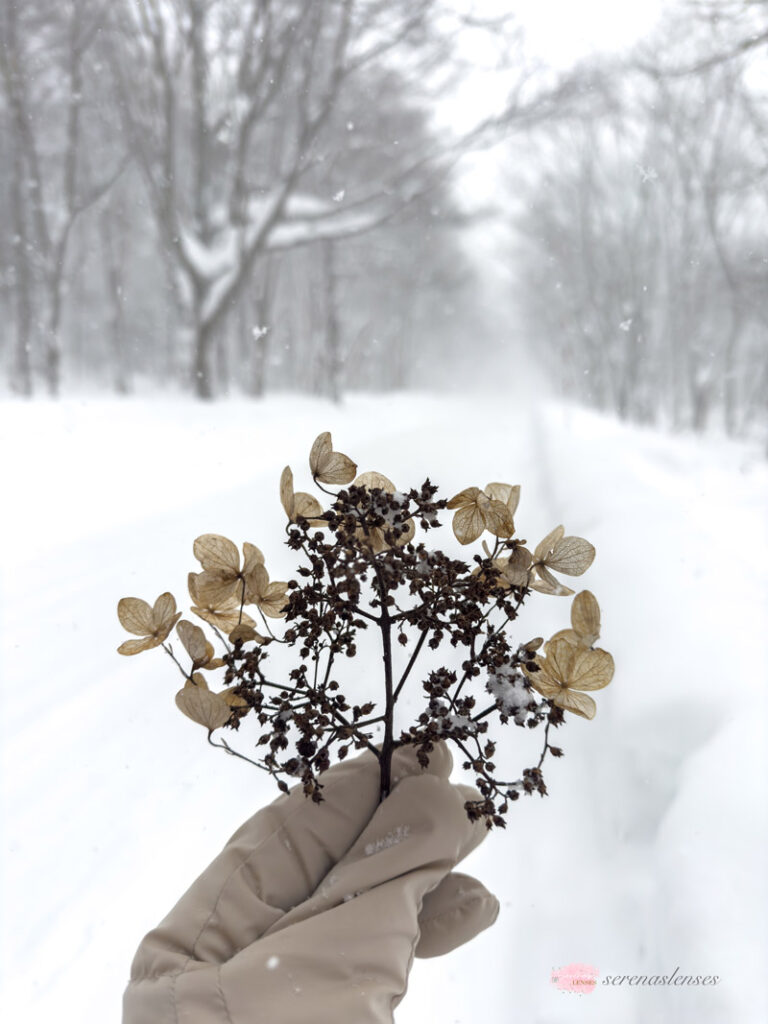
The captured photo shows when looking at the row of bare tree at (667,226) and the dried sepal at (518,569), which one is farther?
the row of bare tree at (667,226)

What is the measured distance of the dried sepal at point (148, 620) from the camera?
0.56m

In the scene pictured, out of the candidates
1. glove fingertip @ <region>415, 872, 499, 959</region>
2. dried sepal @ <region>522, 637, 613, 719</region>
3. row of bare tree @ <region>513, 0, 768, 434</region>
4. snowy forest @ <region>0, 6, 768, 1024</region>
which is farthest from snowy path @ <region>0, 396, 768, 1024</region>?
row of bare tree @ <region>513, 0, 768, 434</region>

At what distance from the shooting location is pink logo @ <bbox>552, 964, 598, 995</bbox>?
2.78 feet

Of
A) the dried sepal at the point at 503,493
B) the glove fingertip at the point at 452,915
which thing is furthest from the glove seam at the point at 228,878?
the dried sepal at the point at 503,493

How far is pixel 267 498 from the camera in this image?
5.14 ft

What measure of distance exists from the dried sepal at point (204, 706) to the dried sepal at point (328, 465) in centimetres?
22

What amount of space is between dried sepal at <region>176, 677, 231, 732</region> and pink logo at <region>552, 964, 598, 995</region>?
0.68 meters

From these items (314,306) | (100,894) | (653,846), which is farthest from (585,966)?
(314,306)

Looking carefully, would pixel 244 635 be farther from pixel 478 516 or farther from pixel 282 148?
pixel 282 148

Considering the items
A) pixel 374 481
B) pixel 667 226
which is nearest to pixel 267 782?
pixel 374 481

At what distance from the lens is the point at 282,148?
2.28 meters

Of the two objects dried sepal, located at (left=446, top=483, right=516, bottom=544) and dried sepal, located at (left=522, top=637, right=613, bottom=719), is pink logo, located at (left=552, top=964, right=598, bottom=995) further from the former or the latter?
dried sepal, located at (left=446, top=483, right=516, bottom=544)

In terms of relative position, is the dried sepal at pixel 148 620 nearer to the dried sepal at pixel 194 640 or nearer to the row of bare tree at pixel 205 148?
the dried sepal at pixel 194 640

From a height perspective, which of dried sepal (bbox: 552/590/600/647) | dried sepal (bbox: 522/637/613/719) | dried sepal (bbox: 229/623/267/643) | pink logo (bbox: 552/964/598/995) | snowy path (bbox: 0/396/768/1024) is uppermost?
dried sepal (bbox: 552/590/600/647)
